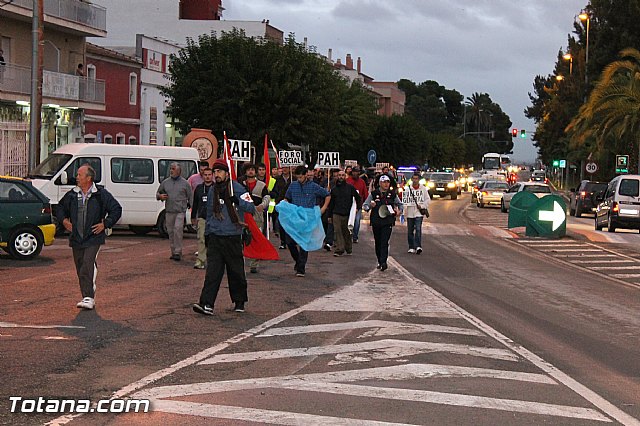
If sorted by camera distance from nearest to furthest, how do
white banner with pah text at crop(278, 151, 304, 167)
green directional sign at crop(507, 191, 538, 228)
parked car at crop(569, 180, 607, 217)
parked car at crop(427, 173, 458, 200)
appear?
green directional sign at crop(507, 191, 538, 228) → white banner with pah text at crop(278, 151, 304, 167) → parked car at crop(569, 180, 607, 217) → parked car at crop(427, 173, 458, 200)

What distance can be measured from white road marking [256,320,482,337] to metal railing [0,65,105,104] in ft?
96.5

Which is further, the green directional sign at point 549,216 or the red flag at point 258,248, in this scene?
the green directional sign at point 549,216

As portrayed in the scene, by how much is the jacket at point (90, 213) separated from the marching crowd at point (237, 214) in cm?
1

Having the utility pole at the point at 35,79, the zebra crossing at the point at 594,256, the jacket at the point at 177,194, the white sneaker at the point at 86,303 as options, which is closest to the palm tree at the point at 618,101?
the zebra crossing at the point at 594,256

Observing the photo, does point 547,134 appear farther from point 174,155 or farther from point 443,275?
point 443,275

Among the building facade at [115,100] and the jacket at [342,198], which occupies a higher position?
the building facade at [115,100]

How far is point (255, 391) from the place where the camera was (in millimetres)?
8555

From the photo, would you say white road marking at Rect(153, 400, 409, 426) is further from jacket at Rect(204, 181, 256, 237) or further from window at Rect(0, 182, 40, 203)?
window at Rect(0, 182, 40, 203)

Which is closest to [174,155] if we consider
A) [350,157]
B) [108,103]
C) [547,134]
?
[108,103]

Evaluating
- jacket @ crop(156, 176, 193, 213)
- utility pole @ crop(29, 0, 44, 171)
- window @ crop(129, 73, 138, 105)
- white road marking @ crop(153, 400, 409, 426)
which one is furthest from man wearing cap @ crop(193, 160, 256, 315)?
window @ crop(129, 73, 138, 105)

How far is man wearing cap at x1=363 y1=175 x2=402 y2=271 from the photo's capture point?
19.5 meters

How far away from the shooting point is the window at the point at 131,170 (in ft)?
88.5

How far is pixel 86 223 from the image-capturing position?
13.0m

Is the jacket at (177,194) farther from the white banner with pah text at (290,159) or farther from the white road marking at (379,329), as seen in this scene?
the white banner with pah text at (290,159)
